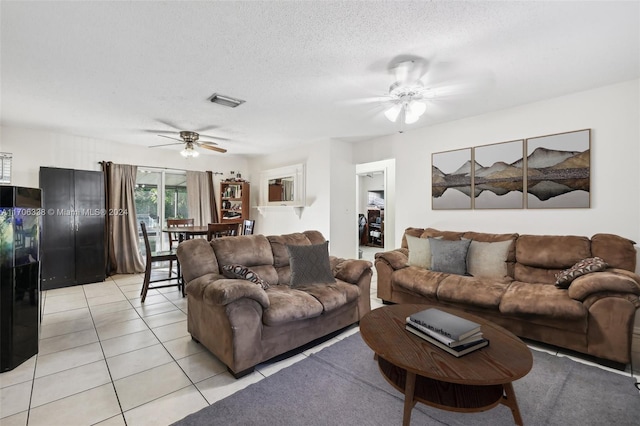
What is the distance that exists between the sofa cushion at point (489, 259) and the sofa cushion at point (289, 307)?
1.90 metres

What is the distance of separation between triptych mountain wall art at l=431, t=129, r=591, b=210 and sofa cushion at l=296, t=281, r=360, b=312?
6.97ft

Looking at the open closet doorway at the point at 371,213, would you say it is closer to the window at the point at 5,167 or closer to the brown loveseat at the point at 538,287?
the brown loveseat at the point at 538,287

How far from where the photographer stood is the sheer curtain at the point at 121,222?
5.07 m

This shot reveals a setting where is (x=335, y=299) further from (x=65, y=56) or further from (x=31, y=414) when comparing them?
(x=65, y=56)

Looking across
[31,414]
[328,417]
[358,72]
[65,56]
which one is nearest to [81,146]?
[65,56]

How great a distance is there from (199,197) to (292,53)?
4.65 meters

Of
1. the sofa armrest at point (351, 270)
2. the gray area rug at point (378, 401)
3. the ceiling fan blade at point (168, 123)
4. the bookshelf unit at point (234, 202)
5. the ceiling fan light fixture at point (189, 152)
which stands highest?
the ceiling fan blade at point (168, 123)

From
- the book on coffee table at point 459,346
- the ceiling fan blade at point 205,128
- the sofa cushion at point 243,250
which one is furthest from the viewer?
the ceiling fan blade at point 205,128

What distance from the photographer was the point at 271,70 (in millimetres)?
2553

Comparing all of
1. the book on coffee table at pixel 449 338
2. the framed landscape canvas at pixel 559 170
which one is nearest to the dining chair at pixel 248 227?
the book on coffee table at pixel 449 338

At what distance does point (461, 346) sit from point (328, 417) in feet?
2.82

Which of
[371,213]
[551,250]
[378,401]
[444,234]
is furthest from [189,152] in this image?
[371,213]

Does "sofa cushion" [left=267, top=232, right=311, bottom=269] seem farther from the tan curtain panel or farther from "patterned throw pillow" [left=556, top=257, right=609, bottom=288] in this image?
the tan curtain panel

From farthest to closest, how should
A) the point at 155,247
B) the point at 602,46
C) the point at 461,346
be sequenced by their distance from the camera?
the point at 155,247
the point at 602,46
the point at 461,346
